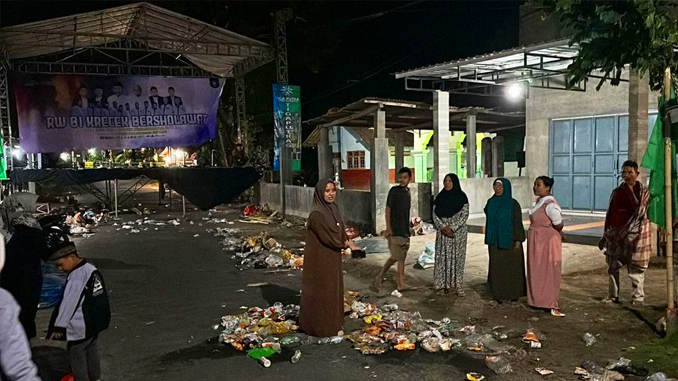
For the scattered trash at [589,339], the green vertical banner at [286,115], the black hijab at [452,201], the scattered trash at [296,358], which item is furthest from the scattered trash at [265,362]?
the green vertical banner at [286,115]

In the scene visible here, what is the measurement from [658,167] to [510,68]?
6.71 meters

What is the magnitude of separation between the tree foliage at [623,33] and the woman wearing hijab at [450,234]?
2362 mm

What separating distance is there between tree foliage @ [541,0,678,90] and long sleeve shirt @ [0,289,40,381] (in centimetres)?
481

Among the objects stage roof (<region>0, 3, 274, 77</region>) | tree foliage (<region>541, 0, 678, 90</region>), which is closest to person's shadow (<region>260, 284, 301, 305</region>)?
tree foliage (<region>541, 0, 678, 90</region>)

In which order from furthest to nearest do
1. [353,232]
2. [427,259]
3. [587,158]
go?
[587,158] < [353,232] < [427,259]

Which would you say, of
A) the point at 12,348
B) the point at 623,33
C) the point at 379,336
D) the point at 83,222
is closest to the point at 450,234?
the point at 379,336

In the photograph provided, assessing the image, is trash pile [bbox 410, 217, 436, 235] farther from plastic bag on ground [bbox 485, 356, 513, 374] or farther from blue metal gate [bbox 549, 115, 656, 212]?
plastic bag on ground [bbox 485, 356, 513, 374]

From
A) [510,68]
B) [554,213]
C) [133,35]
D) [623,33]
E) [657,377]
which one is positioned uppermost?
[133,35]

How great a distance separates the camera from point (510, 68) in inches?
457

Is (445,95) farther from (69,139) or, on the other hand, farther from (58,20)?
(69,139)

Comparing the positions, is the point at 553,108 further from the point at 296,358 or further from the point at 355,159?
the point at 355,159

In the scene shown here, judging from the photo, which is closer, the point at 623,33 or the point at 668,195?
the point at 623,33

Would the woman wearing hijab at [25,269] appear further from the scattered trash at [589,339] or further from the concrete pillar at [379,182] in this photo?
the concrete pillar at [379,182]

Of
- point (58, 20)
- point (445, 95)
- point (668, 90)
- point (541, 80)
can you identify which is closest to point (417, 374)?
point (668, 90)
